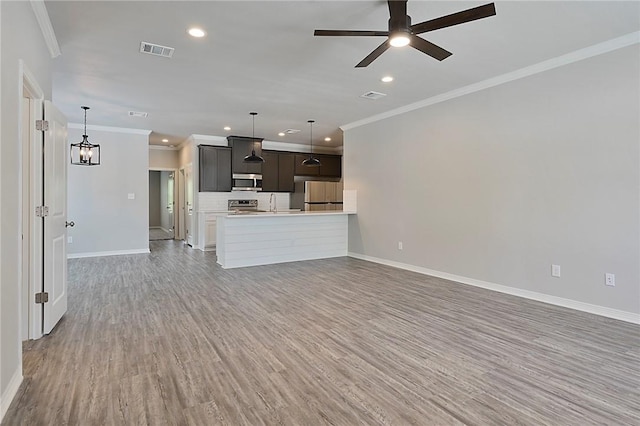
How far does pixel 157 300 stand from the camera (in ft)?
13.6

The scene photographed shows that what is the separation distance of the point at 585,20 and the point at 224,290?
4682mm

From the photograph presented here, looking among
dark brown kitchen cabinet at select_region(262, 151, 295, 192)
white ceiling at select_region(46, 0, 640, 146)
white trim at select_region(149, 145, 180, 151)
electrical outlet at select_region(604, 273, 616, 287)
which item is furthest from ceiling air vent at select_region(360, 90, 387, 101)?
white trim at select_region(149, 145, 180, 151)

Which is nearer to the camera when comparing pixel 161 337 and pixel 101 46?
pixel 161 337

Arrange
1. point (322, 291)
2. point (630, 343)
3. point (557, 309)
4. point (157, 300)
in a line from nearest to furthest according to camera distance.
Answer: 1. point (630, 343)
2. point (557, 309)
3. point (157, 300)
4. point (322, 291)

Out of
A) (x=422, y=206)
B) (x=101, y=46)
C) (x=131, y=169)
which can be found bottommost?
(x=422, y=206)

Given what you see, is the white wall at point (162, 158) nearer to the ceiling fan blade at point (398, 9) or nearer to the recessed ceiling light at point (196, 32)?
the recessed ceiling light at point (196, 32)

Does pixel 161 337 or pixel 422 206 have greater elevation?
pixel 422 206

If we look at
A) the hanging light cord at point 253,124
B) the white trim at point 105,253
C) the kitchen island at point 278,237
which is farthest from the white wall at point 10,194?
the white trim at point 105,253

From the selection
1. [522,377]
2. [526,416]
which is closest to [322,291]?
[522,377]

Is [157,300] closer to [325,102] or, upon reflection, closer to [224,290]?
[224,290]

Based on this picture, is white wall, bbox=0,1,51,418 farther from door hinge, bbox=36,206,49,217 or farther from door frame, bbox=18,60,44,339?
door hinge, bbox=36,206,49,217

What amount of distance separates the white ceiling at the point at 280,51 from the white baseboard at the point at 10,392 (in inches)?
106

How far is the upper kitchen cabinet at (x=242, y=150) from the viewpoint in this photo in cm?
854

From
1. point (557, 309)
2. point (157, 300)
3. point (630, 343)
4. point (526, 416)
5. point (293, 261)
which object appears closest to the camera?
point (526, 416)
